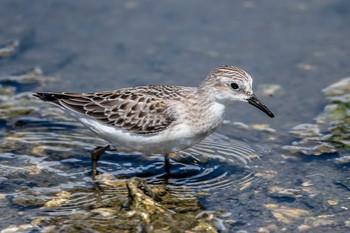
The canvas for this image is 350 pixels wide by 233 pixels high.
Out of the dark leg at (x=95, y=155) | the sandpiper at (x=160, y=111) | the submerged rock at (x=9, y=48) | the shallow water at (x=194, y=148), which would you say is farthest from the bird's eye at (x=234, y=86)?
the submerged rock at (x=9, y=48)

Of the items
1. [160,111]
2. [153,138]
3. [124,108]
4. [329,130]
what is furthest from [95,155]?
[329,130]

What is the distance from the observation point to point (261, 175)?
8.51m

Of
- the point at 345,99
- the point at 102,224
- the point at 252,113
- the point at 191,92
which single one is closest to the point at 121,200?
the point at 102,224

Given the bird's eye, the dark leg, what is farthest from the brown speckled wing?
the bird's eye

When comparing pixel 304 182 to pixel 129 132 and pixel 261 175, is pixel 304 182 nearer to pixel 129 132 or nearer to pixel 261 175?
pixel 261 175

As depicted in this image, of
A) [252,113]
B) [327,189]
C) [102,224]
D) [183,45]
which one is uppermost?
[183,45]

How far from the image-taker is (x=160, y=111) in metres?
8.23

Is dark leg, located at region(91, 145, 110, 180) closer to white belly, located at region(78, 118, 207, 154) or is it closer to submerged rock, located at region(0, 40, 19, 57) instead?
white belly, located at region(78, 118, 207, 154)

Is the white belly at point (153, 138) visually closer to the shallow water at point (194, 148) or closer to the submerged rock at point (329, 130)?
the shallow water at point (194, 148)

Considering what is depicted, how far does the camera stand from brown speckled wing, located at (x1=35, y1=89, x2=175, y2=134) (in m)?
8.21

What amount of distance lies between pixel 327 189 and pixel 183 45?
4.88 m

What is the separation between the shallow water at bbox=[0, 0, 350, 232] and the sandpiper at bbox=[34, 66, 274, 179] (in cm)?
53

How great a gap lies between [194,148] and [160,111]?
1.20 m

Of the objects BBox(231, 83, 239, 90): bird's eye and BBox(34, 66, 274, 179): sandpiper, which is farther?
BBox(231, 83, 239, 90): bird's eye
